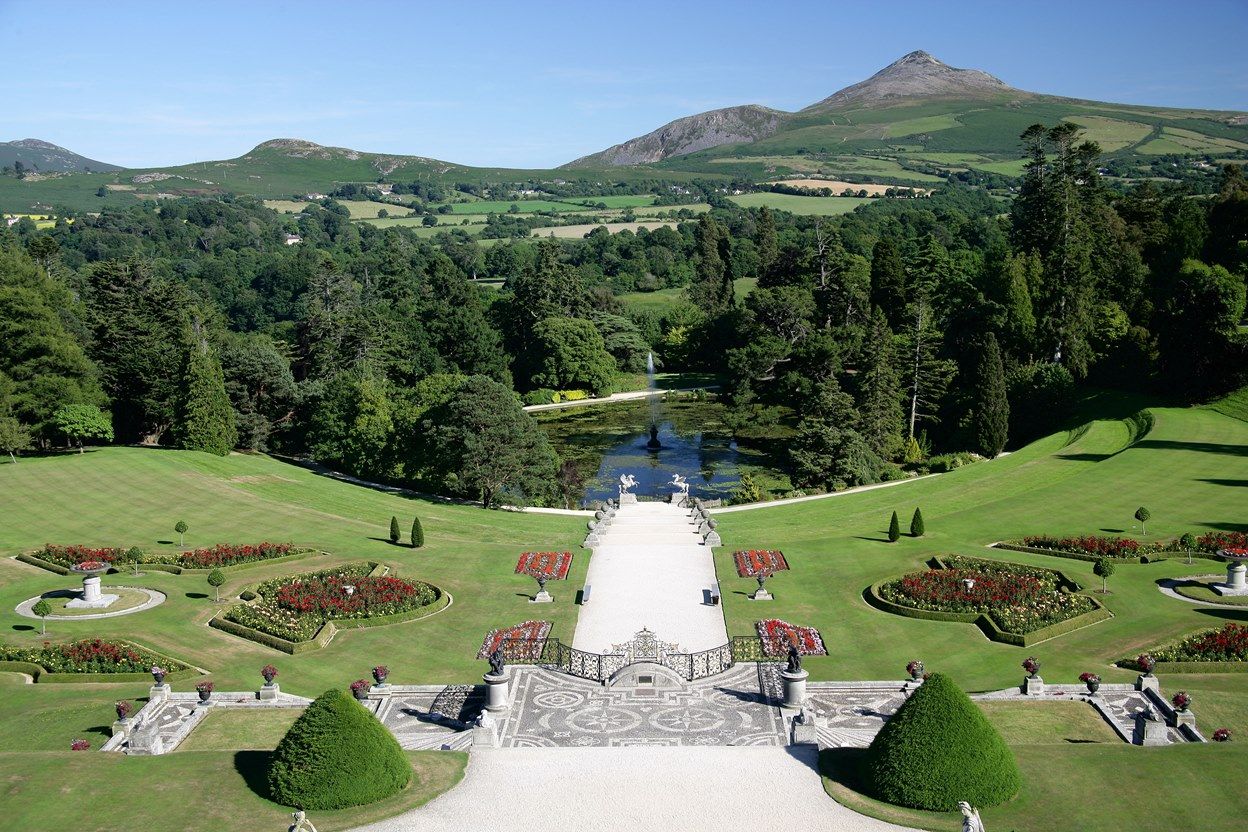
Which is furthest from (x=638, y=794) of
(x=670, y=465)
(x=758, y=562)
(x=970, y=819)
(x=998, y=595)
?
(x=670, y=465)

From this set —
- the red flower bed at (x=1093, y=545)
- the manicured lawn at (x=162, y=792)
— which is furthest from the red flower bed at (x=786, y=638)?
the red flower bed at (x=1093, y=545)

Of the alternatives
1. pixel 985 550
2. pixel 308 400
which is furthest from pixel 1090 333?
pixel 308 400

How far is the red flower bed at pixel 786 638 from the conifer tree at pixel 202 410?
4889 centimetres

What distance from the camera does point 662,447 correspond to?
97625 millimetres

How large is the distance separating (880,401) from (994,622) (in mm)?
43228

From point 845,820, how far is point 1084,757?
25.3 feet

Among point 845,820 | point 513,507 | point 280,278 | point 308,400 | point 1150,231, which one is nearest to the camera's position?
point 845,820

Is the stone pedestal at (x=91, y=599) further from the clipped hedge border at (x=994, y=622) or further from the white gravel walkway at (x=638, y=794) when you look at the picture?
the clipped hedge border at (x=994, y=622)

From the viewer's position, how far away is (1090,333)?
96.0 meters

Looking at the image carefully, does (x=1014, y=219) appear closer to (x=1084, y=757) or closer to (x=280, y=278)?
(x=280, y=278)

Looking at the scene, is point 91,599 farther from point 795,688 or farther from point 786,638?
point 795,688

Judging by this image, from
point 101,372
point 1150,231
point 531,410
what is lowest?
point 531,410

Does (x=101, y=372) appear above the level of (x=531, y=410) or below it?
above

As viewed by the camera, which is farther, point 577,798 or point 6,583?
point 6,583
